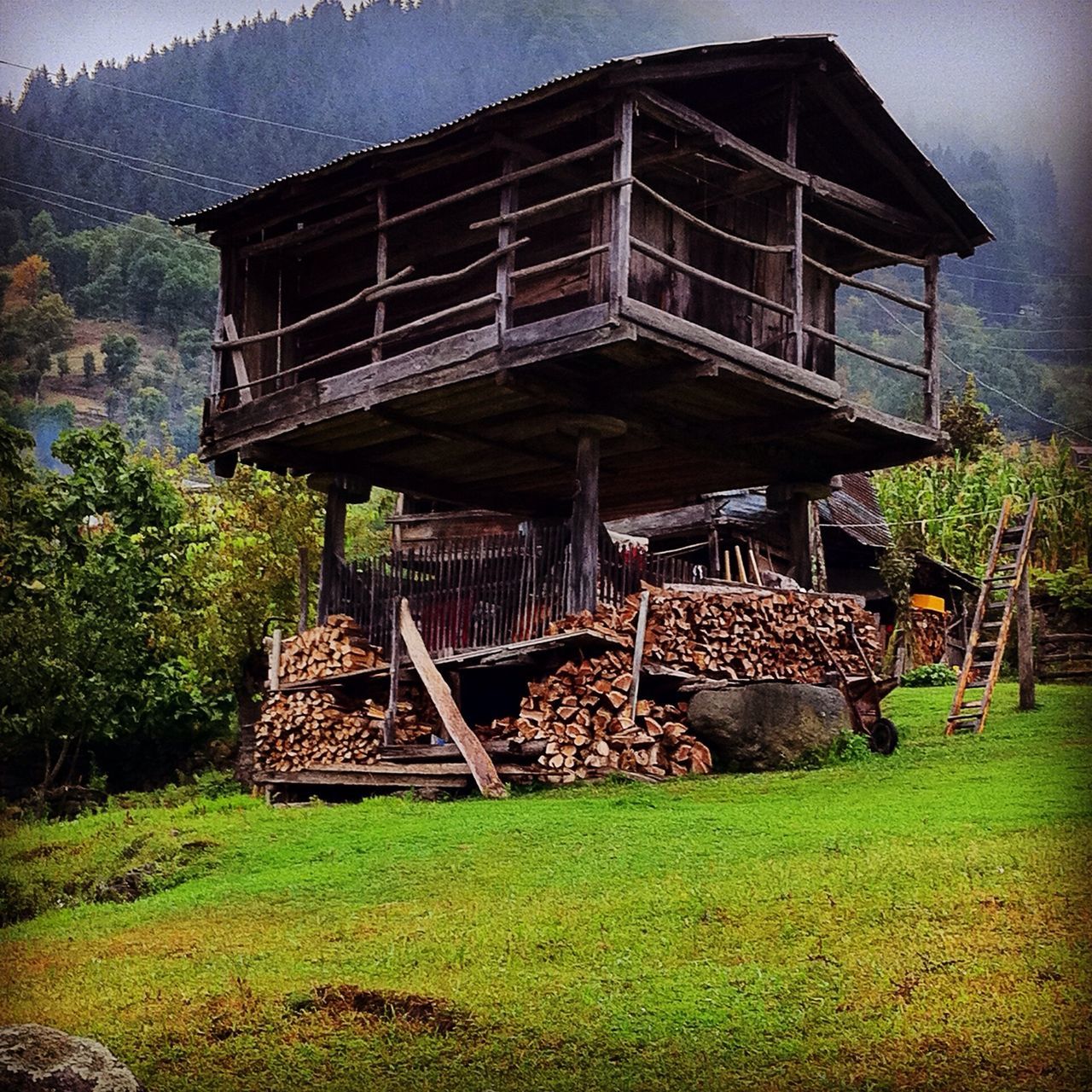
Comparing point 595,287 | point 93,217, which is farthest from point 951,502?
point 93,217

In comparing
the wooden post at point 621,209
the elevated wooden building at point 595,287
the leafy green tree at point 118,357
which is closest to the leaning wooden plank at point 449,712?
the elevated wooden building at point 595,287

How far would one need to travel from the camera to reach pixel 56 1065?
18.5 feet

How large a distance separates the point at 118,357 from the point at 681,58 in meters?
5.46

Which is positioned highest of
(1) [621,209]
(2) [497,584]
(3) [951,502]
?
(1) [621,209]

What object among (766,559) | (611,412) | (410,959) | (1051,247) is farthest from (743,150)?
(766,559)

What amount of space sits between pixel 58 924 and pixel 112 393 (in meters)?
3.11

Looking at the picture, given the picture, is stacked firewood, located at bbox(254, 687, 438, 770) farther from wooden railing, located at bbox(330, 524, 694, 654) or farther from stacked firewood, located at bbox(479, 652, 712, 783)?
stacked firewood, located at bbox(479, 652, 712, 783)

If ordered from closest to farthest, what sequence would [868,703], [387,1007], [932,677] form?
[387,1007], [868,703], [932,677]

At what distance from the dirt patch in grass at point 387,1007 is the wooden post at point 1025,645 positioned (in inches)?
304

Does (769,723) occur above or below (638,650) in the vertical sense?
below

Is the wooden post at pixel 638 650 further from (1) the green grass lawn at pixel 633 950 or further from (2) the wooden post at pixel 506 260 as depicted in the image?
(2) the wooden post at pixel 506 260

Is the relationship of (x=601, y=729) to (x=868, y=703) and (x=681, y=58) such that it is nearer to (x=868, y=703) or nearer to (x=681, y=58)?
(x=868, y=703)

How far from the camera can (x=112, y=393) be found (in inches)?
340

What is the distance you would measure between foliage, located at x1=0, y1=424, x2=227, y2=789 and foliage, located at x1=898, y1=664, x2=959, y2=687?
10.0m
